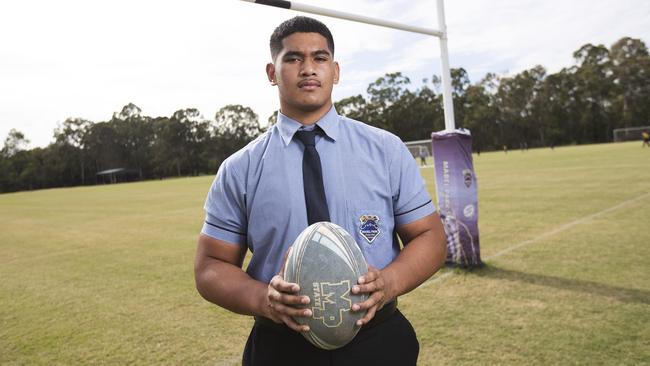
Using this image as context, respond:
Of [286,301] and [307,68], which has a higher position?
[307,68]

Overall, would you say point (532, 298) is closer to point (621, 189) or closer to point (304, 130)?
point (304, 130)

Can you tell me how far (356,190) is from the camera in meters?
1.66

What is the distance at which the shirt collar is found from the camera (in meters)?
1.73

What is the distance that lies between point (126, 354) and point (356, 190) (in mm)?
3118

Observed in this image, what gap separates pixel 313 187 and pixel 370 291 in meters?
0.44

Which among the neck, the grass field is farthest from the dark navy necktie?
the grass field

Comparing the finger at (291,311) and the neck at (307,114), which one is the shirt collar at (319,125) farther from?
the finger at (291,311)

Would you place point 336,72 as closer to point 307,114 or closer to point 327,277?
point 307,114

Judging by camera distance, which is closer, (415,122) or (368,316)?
(368,316)

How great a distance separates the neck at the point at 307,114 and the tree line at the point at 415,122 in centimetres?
6892

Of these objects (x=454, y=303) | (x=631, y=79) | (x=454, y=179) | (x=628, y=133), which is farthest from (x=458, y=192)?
(x=631, y=79)

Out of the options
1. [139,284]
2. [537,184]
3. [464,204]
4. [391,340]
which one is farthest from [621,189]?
[391,340]

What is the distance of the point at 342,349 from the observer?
1.61 meters

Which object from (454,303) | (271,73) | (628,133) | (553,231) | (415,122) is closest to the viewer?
(271,73)
